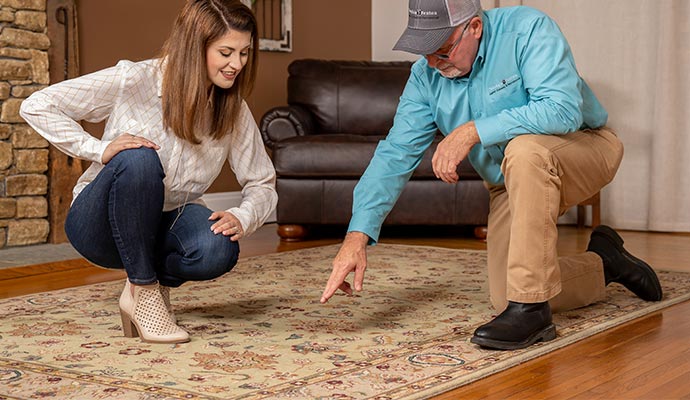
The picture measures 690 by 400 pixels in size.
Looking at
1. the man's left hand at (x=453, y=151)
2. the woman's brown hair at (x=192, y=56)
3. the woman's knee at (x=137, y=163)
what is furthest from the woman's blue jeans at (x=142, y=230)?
the man's left hand at (x=453, y=151)

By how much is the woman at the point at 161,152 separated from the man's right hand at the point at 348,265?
264 millimetres

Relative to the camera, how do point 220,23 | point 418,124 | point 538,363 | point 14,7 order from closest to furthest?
point 538,363 < point 220,23 < point 418,124 < point 14,7

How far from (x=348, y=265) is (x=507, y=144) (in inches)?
19.1

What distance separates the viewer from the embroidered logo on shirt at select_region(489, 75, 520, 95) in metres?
2.35

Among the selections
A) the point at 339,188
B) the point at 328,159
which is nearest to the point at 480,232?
the point at 339,188

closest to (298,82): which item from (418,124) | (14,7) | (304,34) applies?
(304,34)

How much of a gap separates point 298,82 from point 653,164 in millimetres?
1928

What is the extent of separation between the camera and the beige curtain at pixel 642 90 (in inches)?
192

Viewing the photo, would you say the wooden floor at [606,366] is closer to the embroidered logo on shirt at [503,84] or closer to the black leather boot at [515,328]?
the black leather boot at [515,328]

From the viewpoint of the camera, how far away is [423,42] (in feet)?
7.26

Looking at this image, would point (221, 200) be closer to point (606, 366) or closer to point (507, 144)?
point (507, 144)

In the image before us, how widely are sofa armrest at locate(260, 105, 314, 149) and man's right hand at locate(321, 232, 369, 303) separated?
97.1 inches

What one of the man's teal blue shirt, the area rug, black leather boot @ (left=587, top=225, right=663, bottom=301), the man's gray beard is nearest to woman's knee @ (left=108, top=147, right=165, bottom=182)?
the area rug

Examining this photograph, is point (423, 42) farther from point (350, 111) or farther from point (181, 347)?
point (350, 111)
